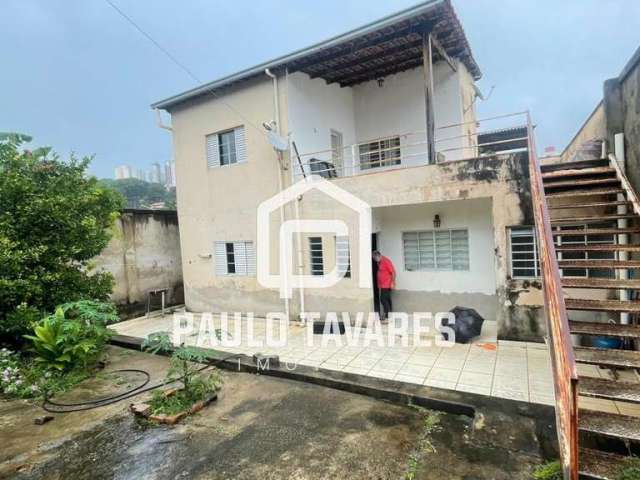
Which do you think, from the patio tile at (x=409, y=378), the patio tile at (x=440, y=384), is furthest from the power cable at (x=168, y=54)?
the patio tile at (x=440, y=384)

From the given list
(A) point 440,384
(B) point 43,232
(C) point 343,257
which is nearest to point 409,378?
(A) point 440,384

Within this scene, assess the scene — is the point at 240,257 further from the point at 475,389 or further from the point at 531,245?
the point at 531,245

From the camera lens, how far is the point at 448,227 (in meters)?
8.68

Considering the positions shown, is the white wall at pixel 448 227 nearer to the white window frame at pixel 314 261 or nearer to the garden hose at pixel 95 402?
the white window frame at pixel 314 261

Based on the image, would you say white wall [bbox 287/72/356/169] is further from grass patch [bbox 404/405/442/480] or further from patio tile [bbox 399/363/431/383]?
grass patch [bbox 404/405/442/480]

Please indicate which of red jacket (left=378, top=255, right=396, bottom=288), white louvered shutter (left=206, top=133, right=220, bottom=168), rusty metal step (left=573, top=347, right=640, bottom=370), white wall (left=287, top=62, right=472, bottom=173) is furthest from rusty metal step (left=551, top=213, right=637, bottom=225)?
white louvered shutter (left=206, top=133, right=220, bottom=168)

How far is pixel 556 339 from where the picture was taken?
2.86 meters

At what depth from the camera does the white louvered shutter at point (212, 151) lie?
1001 cm

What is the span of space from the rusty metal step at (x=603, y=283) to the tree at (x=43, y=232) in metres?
8.55

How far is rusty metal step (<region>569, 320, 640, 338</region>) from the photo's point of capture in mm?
3678

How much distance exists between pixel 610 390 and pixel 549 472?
0.95 m

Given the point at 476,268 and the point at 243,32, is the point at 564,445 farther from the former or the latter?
the point at 243,32

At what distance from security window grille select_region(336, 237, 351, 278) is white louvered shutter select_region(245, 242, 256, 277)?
8.38 ft

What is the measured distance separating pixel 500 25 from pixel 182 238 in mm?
105562
